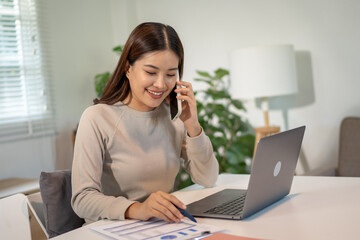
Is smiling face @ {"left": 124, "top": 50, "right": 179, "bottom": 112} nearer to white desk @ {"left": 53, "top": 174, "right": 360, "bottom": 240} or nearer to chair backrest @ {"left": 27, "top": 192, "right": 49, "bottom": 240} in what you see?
white desk @ {"left": 53, "top": 174, "right": 360, "bottom": 240}

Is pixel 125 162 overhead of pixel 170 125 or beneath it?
beneath

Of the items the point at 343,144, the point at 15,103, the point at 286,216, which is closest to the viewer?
the point at 286,216

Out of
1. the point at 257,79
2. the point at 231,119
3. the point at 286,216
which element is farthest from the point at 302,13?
the point at 286,216

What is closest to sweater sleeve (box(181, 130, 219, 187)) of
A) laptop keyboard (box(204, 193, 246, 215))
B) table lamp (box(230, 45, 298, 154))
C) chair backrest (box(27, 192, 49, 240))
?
laptop keyboard (box(204, 193, 246, 215))

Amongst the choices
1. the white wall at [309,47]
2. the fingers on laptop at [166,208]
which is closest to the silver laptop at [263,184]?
the fingers on laptop at [166,208]

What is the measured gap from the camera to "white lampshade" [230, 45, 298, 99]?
2811 mm

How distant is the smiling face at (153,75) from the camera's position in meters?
1.44

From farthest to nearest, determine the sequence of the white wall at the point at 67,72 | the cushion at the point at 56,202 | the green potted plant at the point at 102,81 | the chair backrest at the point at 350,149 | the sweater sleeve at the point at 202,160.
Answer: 1. the green potted plant at the point at 102,81
2. the white wall at the point at 67,72
3. the chair backrest at the point at 350,149
4. the sweater sleeve at the point at 202,160
5. the cushion at the point at 56,202

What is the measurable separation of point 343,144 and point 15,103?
234 cm

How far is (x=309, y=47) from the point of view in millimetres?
3080

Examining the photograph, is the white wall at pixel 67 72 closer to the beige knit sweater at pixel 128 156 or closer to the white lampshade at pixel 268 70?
the white lampshade at pixel 268 70

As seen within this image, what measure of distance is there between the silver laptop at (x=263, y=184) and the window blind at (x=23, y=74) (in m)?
2.32

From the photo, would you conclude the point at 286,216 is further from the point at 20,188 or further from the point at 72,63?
the point at 72,63

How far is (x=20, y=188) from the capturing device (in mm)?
2797
